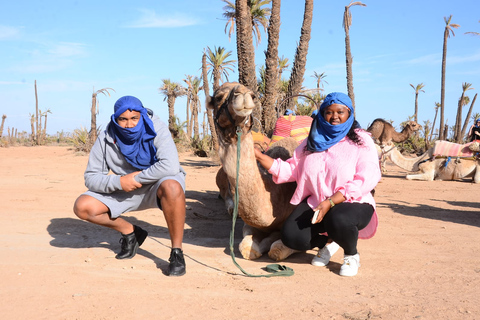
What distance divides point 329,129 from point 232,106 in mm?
982

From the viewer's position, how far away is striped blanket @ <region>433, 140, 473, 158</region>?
476 inches

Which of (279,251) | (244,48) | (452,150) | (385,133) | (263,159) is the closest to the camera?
(263,159)

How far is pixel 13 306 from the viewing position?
291cm

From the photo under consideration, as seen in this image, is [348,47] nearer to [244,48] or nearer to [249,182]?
[244,48]

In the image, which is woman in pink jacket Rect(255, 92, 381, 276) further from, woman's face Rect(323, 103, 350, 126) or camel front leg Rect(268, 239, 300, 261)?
camel front leg Rect(268, 239, 300, 261)

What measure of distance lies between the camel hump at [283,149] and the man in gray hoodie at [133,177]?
1.09 metres

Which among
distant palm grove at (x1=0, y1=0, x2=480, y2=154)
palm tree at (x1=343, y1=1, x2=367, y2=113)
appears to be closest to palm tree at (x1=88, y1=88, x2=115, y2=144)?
distant palm grove at (x1=0, y1=0, x2=480, y2=154)

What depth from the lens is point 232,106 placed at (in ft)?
10.6

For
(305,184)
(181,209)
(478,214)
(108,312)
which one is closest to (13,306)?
(108,312)

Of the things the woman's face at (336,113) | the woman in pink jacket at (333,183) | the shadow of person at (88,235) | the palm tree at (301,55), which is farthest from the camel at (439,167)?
the woman's face at (336,113)

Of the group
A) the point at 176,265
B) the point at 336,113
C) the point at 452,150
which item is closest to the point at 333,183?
the point at 336,113

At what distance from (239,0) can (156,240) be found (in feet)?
27.1

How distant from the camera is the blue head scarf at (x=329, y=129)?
375 centimetres

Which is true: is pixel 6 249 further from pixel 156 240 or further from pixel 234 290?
pixel 234 290
